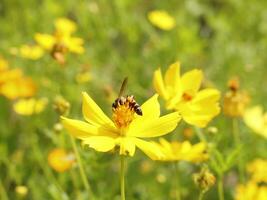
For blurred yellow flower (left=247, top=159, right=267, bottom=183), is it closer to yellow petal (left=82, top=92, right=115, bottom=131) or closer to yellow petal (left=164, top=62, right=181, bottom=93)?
yellow petal (left=164, top=62, right=181, bottom=93)

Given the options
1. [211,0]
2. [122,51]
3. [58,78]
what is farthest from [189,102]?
[211,0]

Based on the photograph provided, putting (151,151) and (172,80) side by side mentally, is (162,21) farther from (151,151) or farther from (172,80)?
(151,151)

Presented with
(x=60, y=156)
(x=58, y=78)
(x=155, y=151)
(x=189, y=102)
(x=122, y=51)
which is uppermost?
(x=122, y=51)

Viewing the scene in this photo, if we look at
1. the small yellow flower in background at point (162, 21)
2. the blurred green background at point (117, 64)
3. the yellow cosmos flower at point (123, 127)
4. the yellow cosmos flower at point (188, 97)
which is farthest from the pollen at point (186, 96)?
the small yellow flower in background at point (162, 21)

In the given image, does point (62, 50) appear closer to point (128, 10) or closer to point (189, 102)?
point (189, 102)

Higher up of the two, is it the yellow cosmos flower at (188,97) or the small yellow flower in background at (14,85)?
the small yellow flower in background at (14,85)

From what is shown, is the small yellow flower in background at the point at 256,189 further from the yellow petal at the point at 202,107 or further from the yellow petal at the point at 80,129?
the yellow petal at the point at 80,129
